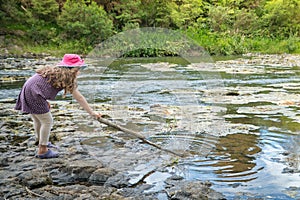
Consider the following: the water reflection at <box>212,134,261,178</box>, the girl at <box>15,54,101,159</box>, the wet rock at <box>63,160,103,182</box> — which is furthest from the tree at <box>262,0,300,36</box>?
the wet rock at <box>63,160,103,182</box>

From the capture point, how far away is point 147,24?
27391 millimetres

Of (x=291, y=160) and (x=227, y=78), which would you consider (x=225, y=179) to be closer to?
(x=291, y=160)

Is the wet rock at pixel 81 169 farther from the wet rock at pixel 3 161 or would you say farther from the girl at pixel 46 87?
the wet rock at pixel 3 161

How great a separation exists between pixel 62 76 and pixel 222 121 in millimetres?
2910

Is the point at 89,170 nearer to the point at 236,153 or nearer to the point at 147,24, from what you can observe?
the point at 236,153

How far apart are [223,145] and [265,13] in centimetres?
2785

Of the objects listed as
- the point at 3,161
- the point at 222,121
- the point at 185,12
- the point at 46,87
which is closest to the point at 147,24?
the point at 185,12

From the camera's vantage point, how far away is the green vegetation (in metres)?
22.0

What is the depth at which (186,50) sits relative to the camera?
2039cm

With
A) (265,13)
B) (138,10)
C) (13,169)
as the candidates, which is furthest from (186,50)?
(13,169)

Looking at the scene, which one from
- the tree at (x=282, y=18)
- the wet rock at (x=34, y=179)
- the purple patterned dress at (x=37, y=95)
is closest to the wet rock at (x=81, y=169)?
the wet rock at (x=34, y=179)

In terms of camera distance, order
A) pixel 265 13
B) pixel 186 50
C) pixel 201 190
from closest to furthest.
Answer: pixel 201 190, pixel 186 50, pixel 265 13

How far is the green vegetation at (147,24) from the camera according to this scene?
22047 millimetres

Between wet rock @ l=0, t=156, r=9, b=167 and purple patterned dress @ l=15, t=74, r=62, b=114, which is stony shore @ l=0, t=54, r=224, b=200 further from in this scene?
purple patterned dress @ l=15, t=74, r=62, b=114
